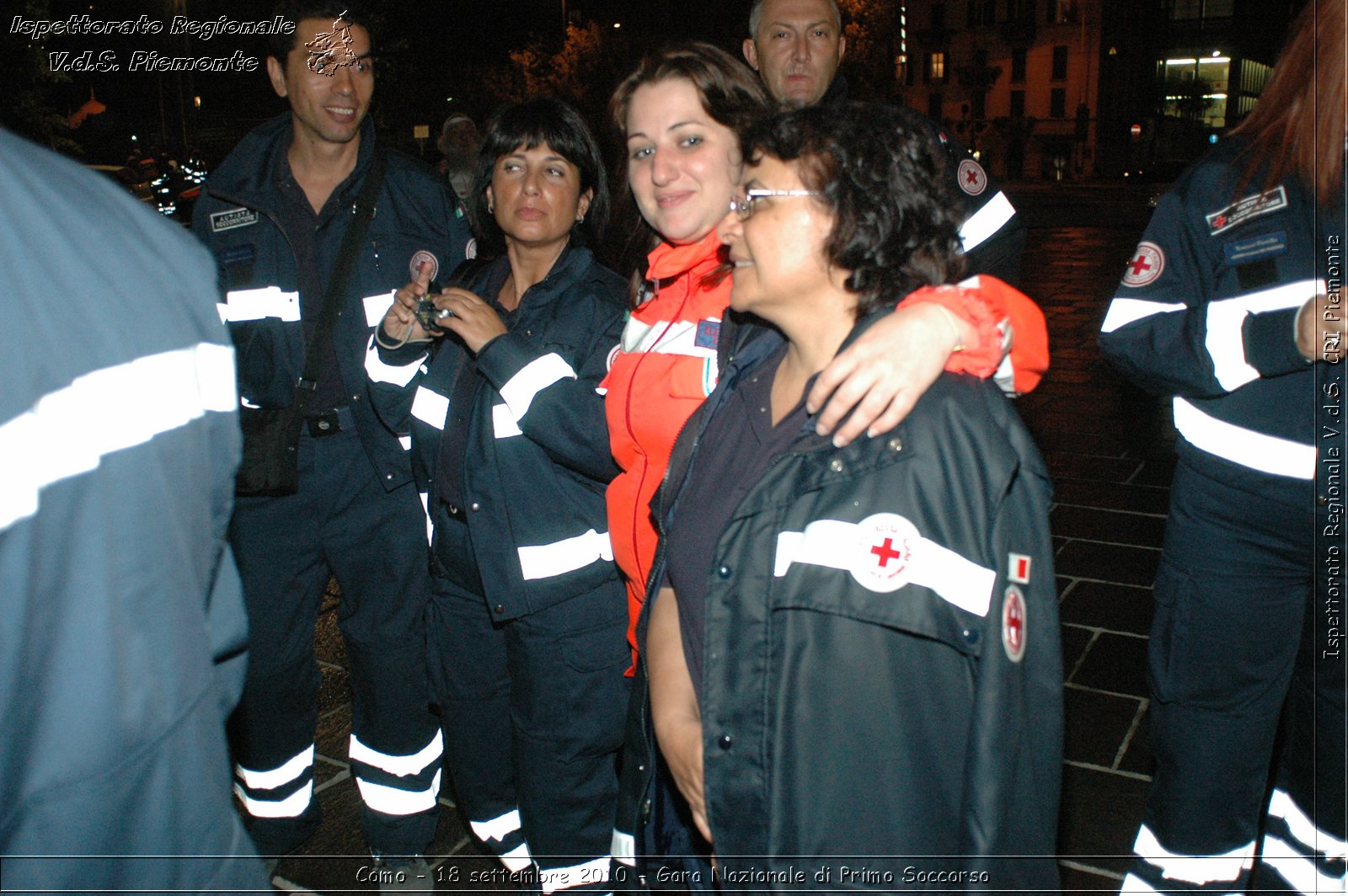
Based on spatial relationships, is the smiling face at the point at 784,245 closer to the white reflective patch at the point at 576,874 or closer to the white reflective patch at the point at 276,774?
the white reflective patch at the point at 576,874

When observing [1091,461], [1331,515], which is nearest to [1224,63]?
[1091,461]

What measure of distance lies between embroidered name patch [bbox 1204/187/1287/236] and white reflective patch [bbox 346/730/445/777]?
2.63m

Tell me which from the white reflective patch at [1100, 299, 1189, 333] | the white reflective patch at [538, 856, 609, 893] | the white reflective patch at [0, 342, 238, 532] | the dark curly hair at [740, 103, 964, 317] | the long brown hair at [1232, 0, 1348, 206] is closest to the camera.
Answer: the white reflective patch at [0, 342, 238, 532]

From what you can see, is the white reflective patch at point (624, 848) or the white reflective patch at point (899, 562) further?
the white reflective patch at point (624, 848)

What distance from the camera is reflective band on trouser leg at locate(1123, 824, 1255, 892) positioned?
2.53 m

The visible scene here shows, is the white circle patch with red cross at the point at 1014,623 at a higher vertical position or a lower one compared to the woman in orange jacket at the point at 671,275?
lower

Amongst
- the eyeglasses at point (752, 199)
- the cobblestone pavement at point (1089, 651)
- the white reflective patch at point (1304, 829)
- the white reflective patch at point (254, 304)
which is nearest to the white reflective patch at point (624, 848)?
the cobblestone pavement at point (1089, 651)

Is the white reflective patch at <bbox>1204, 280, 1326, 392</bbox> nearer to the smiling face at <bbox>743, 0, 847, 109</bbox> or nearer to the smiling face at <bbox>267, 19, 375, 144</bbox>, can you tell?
the smiling face at <bbox>743, 0, 847, 109</bbox>

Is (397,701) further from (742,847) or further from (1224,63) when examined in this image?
(1224,63)

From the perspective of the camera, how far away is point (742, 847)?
1.72 metres

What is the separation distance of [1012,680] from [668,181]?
4.58 feet

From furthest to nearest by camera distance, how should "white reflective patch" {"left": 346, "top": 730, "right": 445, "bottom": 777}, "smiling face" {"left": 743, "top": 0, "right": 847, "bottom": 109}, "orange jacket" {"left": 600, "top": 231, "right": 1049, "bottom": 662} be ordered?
"smiling face" {"left": 743, "top": 0, "right": 847, "bottom": 109}
"white reflective patch" {"left": 346, "top": 730, "right": 445, "bottom": 777}
"orange jacket" {"left": 600, "top": 231, "right": 1049, "bottom": 662}

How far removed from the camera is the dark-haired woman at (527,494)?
2680 mm

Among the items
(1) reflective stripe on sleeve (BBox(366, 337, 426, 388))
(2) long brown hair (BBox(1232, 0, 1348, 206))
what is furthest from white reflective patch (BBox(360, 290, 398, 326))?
(2) long brown hair (BBox(1232, 0, 1348, 206))
